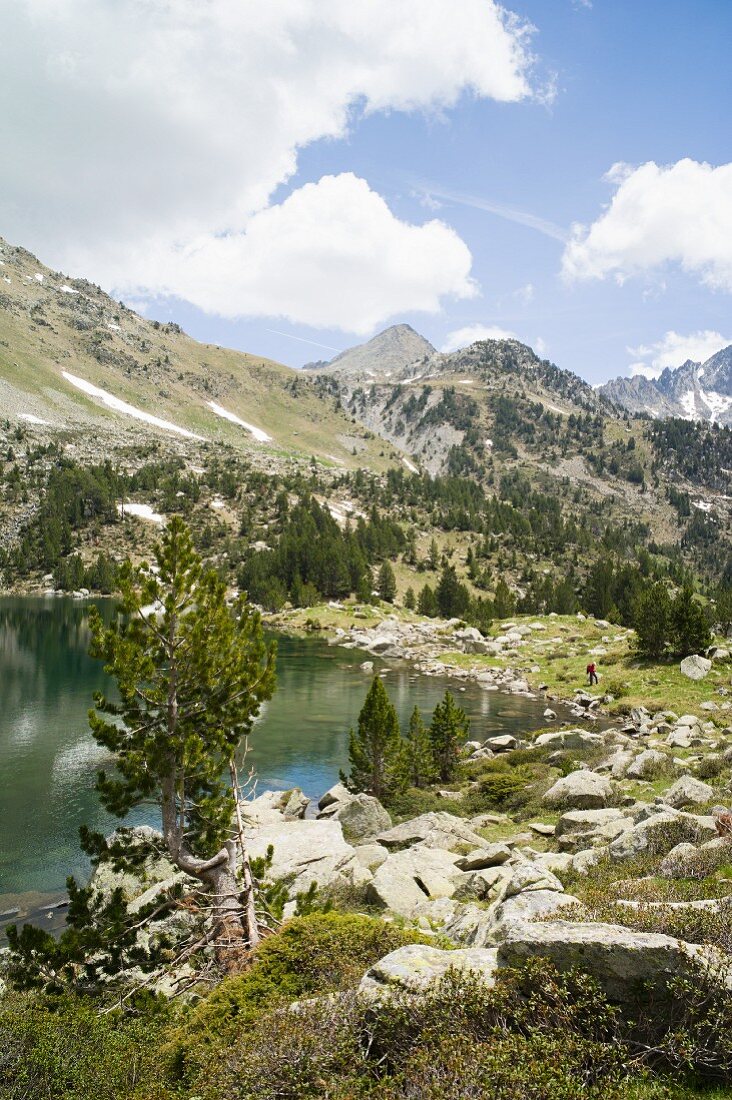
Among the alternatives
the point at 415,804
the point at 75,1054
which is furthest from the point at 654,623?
the point at 75,1054

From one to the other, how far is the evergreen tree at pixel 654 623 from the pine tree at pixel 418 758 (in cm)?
3158

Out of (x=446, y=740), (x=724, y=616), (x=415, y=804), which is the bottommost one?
(x=415, y=804)

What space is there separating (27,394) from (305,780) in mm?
179101

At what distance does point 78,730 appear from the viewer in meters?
40.7

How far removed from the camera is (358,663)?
67.5 meters

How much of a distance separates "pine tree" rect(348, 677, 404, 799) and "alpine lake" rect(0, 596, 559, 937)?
12.7 feet

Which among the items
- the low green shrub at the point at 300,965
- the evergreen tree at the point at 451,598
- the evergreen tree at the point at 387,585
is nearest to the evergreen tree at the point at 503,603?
the evergreen tree at the point at 451,598

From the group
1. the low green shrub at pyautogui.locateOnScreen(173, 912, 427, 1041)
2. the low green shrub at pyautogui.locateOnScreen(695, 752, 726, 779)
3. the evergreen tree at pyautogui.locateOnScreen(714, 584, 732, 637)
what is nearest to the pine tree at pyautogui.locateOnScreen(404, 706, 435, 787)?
the low green shrub at pyautogui.locateOnScreen(695, 752, 726, 779)

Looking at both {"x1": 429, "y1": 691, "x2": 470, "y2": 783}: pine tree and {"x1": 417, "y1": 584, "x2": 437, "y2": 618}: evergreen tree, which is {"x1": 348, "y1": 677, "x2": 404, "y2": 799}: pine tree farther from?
{"x1": 417, "y1": 584, "x2": 437, "y2": 618}: evergreen tree

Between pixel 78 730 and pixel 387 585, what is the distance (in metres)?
65.9

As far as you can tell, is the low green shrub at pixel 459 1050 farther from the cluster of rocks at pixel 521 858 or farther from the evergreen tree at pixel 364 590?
the evergreen tree at pixel 364 590

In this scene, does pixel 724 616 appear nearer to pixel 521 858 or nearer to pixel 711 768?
pixel 711 768

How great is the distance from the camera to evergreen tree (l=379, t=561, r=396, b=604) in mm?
101875

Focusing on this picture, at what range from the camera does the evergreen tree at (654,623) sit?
54281 mm
